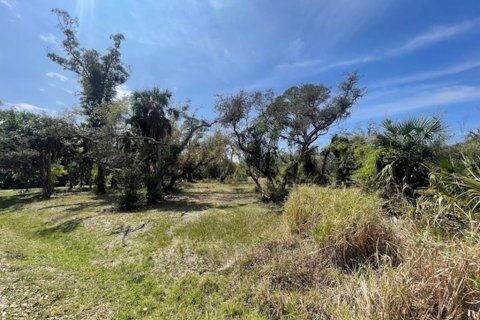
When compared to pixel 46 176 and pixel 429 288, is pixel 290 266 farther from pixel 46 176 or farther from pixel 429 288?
pixel 46 176

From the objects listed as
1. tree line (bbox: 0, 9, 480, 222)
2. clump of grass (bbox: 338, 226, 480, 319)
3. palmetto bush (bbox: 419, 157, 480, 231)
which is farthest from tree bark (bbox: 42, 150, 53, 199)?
palmetto bush (bbox: 419, 157, 480, 231)

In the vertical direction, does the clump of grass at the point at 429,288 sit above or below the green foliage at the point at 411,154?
below

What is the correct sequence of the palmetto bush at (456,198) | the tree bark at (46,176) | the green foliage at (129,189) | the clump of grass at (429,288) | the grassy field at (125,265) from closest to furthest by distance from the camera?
the clump of grass at (429,288) → the palmetto bush at (456,198) → the grassy field at (125,265) → the green foliage at (129,189) → the tree bark at (46,176)

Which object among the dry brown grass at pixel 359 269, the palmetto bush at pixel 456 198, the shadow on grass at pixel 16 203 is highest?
the palmetto bush at pixel 456 198

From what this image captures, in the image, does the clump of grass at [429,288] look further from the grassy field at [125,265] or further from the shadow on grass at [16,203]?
the shadow on grass at [16,203]

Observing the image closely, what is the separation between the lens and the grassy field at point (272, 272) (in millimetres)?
2627

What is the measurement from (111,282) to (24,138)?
1634 centimetres

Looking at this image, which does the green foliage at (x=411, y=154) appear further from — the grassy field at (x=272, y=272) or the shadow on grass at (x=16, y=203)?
the shadow on grass at (x=16, y=203)

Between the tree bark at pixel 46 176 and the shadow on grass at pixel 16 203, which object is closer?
the shadow on grass at pixel 16 203

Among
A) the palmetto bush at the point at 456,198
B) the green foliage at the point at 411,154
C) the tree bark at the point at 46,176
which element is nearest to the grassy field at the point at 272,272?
the palmetto bush at the point at 456,198

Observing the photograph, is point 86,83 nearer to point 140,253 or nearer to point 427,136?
point 140,253

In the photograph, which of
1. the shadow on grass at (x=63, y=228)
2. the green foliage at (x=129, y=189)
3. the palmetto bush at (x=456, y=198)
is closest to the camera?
the palmetto bush at (x=456, y=198)

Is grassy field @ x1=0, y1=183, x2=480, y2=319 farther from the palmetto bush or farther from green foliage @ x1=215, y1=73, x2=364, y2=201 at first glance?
green foliage @ x1=215, y1=73, x2=364, y2=201

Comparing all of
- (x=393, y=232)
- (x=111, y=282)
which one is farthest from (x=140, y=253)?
(x=393, y=232)
